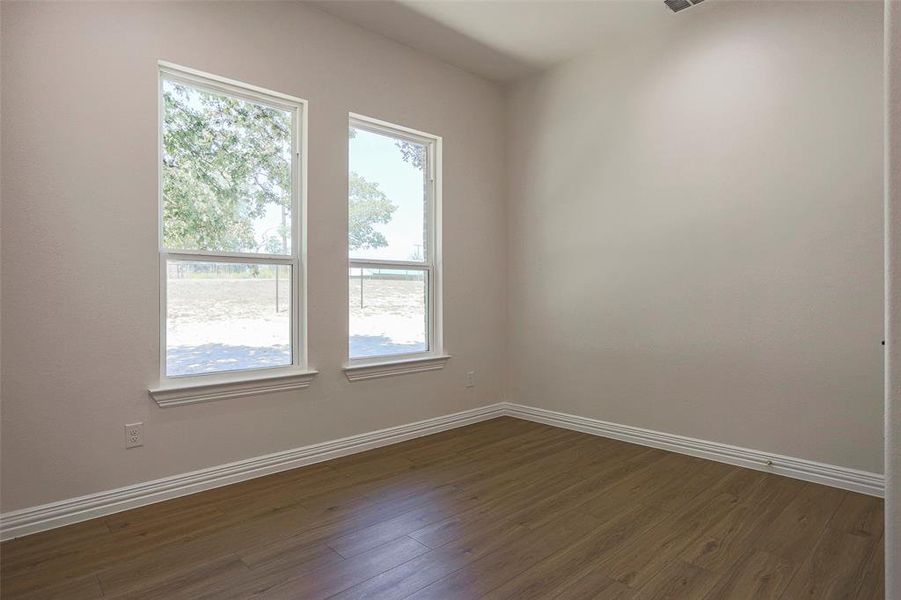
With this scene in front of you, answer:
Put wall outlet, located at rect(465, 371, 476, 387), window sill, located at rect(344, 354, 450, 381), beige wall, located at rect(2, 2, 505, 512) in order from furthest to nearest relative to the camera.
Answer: wall outlet, located at rect(465, 371, 476, 387) < window sill, located at rect(344, 354, 450, 381) < beige wall, located at rect(2, 2, 505, 512)

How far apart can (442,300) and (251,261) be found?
63.0 inches

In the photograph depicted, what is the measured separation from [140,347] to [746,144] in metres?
3.82

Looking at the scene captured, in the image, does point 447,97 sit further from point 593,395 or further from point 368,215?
point 593,395

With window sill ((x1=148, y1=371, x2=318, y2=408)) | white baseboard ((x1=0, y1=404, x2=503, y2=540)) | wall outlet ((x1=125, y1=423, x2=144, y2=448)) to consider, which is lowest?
white baseboard ((x1=0, y1=404, x2=503, y2=540))

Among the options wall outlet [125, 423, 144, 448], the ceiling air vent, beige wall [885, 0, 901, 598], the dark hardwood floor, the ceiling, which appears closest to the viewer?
beige wall [885, 0, 901, 598]

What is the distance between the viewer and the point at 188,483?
9.37ft

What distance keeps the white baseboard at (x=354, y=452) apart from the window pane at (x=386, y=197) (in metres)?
1.36

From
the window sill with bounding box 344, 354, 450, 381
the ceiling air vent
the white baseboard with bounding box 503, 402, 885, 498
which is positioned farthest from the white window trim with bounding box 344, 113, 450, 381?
the ceiling air vent

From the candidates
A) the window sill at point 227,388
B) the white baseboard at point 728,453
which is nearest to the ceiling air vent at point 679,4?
the white baseboard at point 728,453

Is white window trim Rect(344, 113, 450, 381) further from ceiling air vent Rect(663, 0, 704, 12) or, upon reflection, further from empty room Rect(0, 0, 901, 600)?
ceiling air vent Rect(663, 0, 704, 12)

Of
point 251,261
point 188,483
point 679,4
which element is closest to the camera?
point 188,483

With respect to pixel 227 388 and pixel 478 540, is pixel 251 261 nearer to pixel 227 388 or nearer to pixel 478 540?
pixel 227 388

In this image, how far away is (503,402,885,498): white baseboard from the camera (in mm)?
2875

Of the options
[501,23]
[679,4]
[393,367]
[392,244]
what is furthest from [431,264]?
[679,4]
